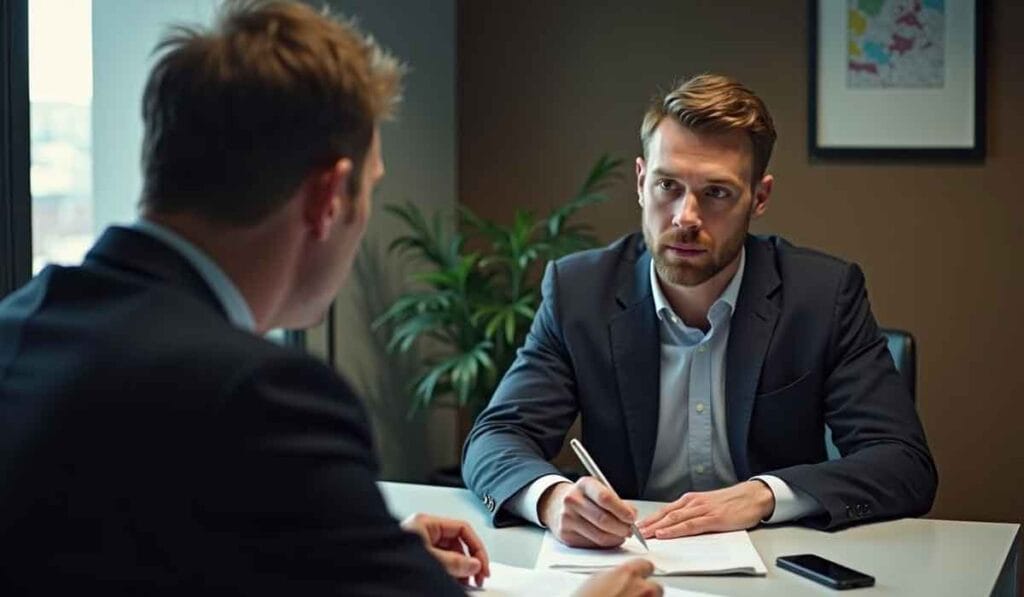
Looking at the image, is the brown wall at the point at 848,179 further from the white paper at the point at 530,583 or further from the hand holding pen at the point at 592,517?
the white paper at the point at 530,583

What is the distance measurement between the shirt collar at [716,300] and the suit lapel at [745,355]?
1cm

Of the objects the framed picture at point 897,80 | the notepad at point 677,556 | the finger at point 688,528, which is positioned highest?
the framed picture at point 897,80

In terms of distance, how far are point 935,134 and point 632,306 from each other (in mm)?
1768

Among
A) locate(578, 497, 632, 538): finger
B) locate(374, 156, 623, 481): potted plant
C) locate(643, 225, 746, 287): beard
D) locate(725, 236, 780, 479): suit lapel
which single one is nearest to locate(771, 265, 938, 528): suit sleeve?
locate(725, 236, 780, 479): suit lapel

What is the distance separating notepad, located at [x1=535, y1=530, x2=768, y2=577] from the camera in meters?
2.02

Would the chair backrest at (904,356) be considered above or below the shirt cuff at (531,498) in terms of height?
above

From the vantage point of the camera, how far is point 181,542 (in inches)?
46.3

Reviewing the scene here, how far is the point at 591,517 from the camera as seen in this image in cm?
211

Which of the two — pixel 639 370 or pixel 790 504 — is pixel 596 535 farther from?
pixel 639 370

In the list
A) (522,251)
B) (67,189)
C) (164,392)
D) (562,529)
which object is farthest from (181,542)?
(522,251)

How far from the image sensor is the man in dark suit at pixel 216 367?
117 centimetres

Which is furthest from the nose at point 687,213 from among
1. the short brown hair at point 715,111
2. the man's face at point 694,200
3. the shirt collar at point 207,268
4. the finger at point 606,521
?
the shirt collar at point 207,268

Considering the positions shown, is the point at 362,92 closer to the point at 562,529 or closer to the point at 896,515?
the point at 562,529

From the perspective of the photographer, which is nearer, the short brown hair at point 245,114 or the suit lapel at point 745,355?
the short brown hair at point 245,114
